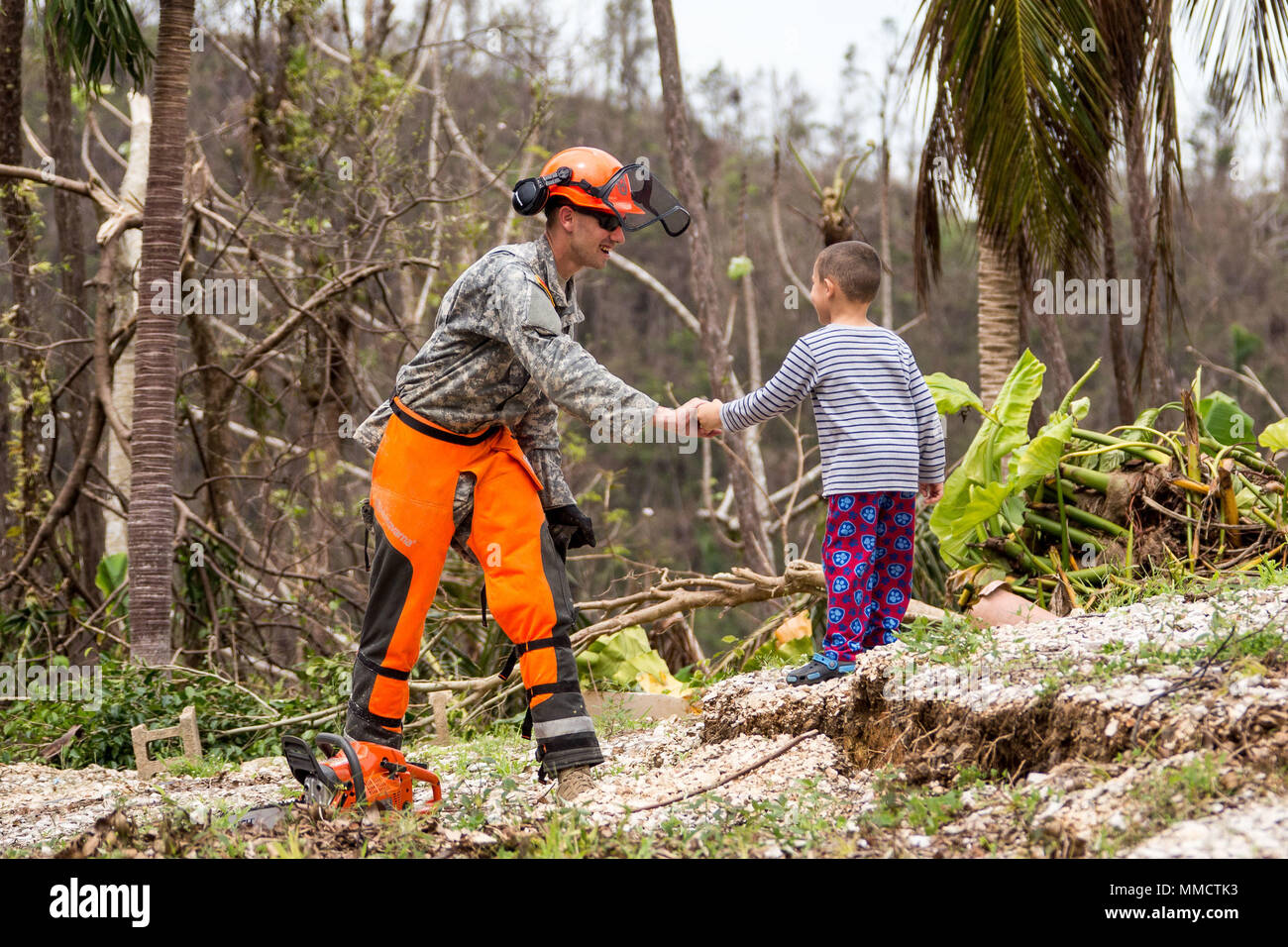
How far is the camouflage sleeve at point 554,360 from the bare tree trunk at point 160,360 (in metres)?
3.96

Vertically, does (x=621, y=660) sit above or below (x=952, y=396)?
below

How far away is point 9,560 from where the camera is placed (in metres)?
8.75

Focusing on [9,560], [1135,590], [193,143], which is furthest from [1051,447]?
[193,143]

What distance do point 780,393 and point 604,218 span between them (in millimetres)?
806

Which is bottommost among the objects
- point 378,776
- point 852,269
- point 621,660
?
point 621,660

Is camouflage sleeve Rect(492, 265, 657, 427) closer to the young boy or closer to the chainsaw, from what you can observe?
the young boy

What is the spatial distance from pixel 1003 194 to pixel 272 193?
28.8 ft

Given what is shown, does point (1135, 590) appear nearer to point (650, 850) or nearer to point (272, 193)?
point (650, 850)

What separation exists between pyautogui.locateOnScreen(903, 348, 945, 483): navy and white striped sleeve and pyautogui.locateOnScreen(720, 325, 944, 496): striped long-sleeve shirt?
0.02m

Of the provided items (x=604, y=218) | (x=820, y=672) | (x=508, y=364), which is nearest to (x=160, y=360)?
(x=508, y=364)

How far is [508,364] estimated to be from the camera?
3383 millimetres

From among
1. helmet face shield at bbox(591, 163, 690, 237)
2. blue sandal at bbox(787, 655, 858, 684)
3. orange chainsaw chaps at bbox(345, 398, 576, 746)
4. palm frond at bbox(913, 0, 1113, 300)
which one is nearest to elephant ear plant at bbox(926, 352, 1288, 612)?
blue sandal at bbox(787, 655, 858, 684)

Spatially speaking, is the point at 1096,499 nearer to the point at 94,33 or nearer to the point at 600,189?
the point at 600,189

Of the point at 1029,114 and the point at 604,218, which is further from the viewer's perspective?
the point at 1029,114
